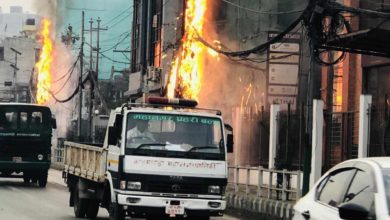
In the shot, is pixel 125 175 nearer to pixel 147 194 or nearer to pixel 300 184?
pixel 147 194

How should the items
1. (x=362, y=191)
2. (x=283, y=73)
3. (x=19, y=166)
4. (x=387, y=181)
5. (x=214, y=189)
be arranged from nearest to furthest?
(x=387, y=181), (x=362, y=191), (x=214, y=189), (x=19, y=166), (x=283, y=73)

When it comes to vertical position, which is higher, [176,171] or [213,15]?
[213,15]

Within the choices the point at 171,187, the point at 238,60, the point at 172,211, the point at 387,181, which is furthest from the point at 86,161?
the point at 238,60

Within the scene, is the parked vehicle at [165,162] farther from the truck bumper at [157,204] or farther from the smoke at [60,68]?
the smoke at [60,68]

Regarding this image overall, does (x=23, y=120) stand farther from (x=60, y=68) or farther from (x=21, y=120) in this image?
(x=60, y=68)

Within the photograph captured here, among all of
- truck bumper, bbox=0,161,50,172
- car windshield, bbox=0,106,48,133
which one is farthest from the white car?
car windshield, bbox=0,106,48,133

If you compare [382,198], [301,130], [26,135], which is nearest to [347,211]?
[382,198]

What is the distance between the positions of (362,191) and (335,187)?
640 millimetres

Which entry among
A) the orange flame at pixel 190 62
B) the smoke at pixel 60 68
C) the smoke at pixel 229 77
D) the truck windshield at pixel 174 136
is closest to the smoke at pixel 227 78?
the smoke at pixel 229 77

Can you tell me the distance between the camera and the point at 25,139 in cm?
2230

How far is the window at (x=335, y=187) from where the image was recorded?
575cm

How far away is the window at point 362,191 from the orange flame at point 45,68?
54.5 meters

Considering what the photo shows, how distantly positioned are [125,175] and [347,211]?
21.3ft

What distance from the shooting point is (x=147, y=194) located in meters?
10.9
